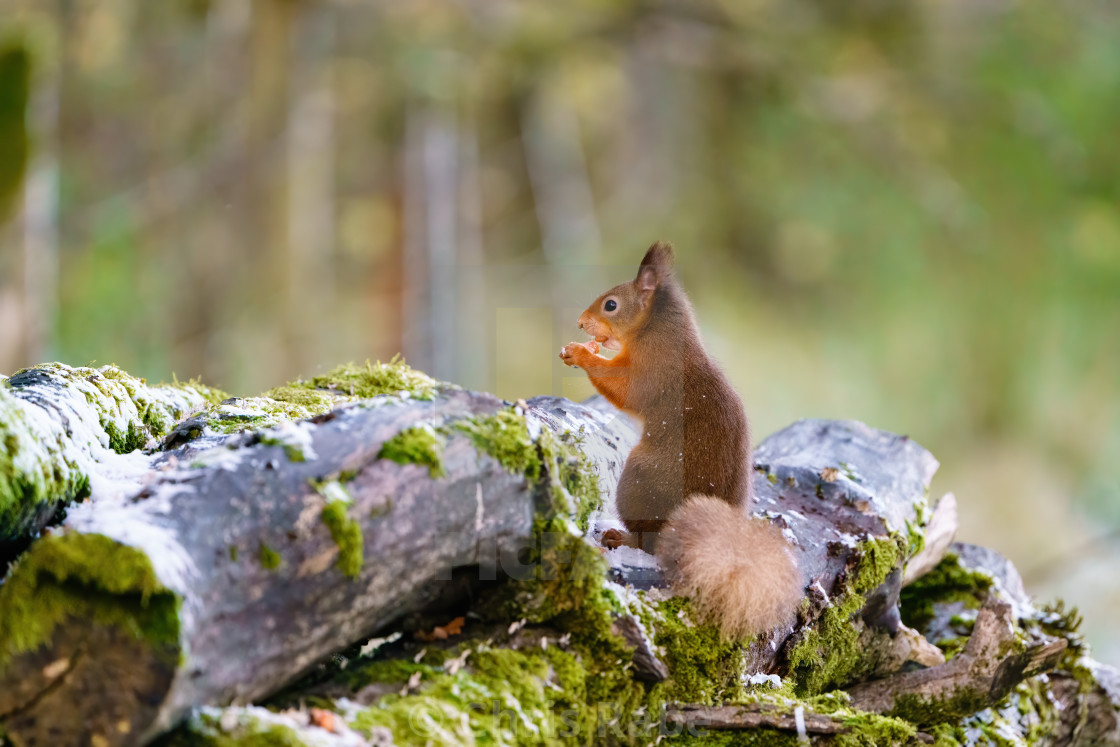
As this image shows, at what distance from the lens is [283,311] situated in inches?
304

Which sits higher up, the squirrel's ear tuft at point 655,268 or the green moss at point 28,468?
the squirrel's ear tuft at point 655,268

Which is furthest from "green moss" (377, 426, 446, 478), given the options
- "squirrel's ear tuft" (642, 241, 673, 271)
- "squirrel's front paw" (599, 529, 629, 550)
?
"squirrel's ear tuft" (642, 241, 673, 271)

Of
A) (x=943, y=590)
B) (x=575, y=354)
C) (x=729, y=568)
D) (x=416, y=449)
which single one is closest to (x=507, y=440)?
(x=416, y=449)

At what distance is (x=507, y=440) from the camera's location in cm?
169

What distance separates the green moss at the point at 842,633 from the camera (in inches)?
94.0

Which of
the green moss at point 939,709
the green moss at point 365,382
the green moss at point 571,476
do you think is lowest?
the green moss at point 939,709

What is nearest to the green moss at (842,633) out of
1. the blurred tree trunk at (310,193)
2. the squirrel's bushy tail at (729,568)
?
the squirrel's bushy tail at (729,568)

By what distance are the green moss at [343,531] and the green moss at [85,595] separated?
27cm

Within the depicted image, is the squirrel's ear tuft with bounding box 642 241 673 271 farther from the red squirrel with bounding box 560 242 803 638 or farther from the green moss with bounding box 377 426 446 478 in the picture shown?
the green moss with bounding box 377 426 446 478

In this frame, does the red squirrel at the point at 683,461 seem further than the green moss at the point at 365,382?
No

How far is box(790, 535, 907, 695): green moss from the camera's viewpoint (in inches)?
94.0

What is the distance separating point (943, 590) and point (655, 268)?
1678 millimetres

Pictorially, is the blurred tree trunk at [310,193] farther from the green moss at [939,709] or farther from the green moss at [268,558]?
the green moss at [268,558]

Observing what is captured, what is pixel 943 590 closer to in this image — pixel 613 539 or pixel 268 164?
pixel 613 539
